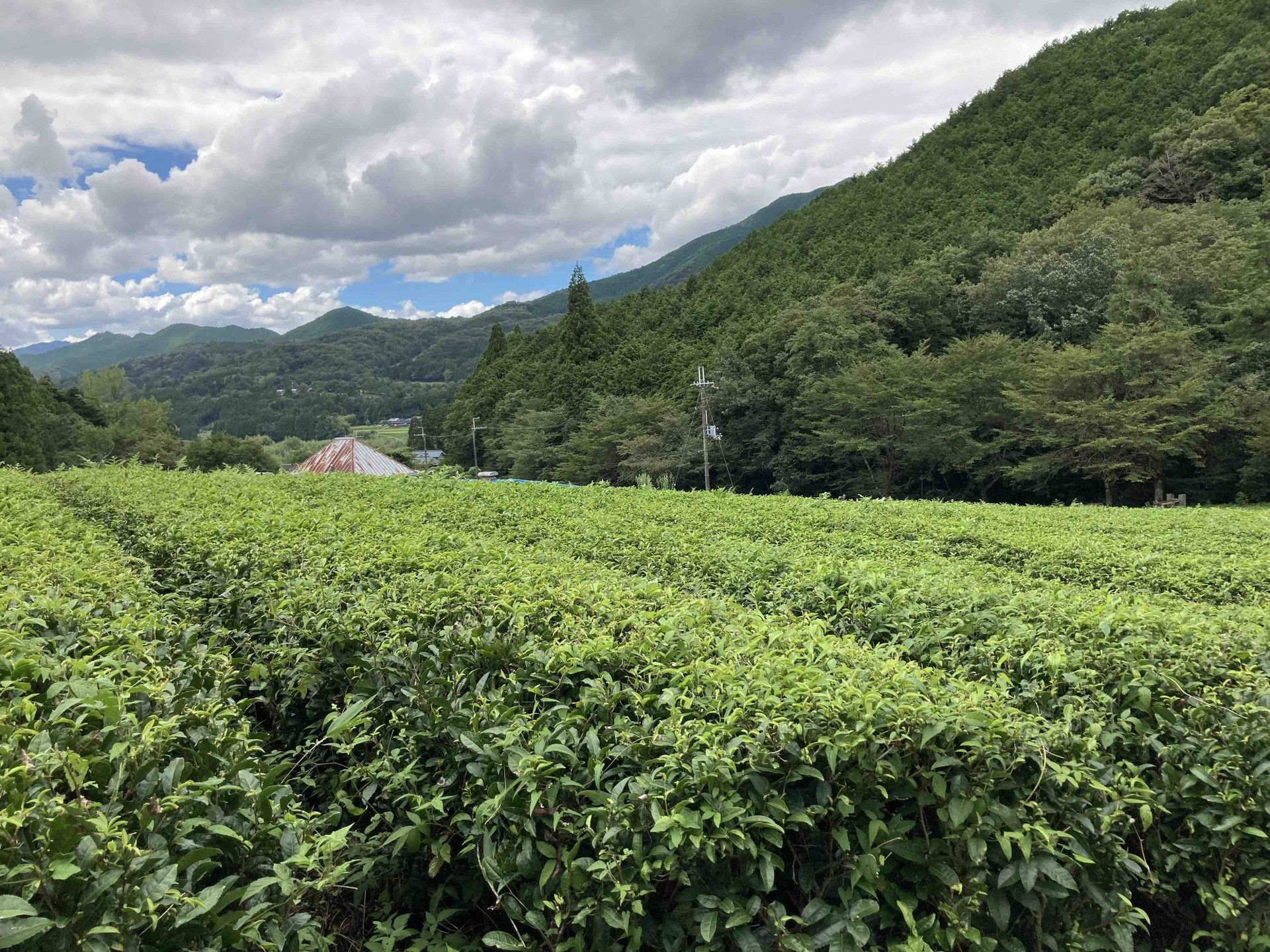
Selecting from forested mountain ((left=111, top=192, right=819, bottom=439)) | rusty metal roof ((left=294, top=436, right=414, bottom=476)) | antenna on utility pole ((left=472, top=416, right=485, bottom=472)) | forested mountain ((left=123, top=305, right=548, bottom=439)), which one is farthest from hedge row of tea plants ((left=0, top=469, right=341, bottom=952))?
forested mountain ((left=123, top=305, right=548, bottom=439))

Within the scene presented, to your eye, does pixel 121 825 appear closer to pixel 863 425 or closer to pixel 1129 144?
pixel 863 425

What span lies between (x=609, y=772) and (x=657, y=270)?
15428 cm

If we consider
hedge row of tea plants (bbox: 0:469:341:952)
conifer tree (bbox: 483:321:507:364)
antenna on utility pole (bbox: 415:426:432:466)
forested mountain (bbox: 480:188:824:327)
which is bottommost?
antenna on utility pole (bbox: 415:426:432:466)

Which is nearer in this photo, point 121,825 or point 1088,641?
point 121,825

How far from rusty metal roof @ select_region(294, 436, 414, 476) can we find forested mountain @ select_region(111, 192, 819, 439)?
65302mm

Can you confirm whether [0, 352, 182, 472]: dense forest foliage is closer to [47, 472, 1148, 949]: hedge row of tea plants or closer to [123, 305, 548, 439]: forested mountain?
[47, 472, 1148, 949]: hedge row of tea plants

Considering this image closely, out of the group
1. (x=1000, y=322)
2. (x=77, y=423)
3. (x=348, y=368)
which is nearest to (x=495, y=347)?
(x=77, y=423)

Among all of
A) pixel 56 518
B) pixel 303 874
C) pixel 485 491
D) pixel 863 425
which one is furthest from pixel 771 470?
pixel 303 874

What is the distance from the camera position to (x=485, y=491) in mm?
8367

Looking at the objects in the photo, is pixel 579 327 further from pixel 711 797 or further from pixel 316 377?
pixel 316 377

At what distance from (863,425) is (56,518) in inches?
966

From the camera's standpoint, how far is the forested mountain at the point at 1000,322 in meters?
20.0

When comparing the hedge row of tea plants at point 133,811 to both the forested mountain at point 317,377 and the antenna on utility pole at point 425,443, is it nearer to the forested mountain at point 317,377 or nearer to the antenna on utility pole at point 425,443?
the antenna on utility pole at point 425,443

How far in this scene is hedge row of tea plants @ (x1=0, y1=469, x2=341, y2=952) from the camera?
1100mm
